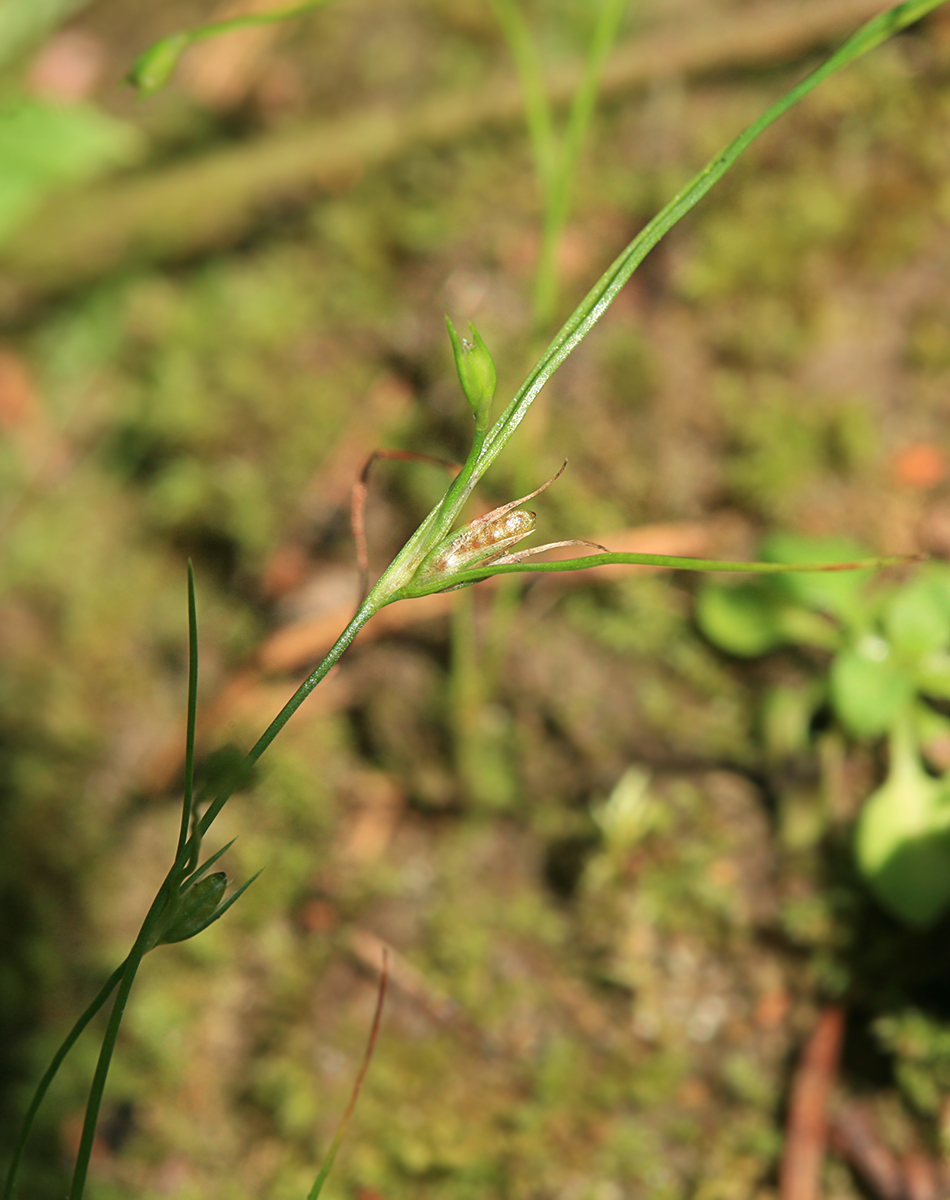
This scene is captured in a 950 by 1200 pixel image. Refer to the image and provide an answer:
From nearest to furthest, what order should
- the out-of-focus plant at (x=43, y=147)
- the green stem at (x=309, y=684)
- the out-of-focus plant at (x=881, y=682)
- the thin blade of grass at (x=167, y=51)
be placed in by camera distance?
the green stem at (x=309, y=684)
the thin blade of grass at (x=167, y=51)
the out-of-focus plant at (x=881, y=682)
the out-of-focus plant at (x=43, y=147)

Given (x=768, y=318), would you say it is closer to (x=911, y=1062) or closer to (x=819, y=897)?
(x=819, y=897)

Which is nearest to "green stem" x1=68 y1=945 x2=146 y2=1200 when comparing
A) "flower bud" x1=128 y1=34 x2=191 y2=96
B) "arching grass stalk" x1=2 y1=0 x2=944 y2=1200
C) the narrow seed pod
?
"arching grass stalk" x1=2 y1=0 x2=944 y2=1200

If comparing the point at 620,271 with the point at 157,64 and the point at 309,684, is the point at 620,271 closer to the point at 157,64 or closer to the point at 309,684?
the point at 309,684

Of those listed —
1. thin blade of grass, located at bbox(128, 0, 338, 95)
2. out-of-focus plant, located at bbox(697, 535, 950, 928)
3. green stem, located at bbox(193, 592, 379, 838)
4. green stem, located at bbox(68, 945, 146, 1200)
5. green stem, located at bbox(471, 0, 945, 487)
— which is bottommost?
out-of-focus plant, located at bbox(697, 535, 950, 928)

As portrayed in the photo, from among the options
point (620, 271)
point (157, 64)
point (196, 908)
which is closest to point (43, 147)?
point (157, 64)

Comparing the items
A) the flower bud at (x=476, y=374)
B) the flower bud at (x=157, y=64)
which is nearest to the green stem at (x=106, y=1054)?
the flower bud at (x=476, y=374)

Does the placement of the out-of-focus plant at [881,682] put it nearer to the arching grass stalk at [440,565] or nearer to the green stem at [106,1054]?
the arching grass stalk at [440,565]

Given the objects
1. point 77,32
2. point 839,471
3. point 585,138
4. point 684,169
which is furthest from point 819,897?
point 77,32

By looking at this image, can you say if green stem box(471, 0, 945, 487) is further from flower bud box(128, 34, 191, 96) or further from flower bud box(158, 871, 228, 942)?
flower bud box(128, 34, 191, 96)
